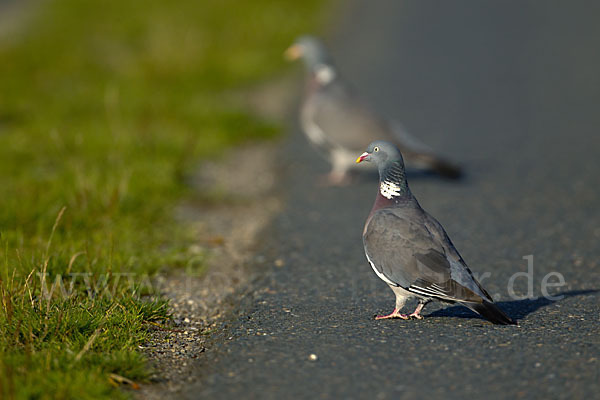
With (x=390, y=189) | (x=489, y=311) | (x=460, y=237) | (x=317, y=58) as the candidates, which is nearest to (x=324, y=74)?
(x=317, y=58)

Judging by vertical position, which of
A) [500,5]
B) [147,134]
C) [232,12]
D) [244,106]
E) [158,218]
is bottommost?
[158,218]

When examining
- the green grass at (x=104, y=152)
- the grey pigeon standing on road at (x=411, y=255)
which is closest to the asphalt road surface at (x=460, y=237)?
the grey pigeon standing on road at (x=411, y=255)

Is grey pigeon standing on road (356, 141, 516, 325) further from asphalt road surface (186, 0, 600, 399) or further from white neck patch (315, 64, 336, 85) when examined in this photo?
white neck patch (315, 64, 336, 85)

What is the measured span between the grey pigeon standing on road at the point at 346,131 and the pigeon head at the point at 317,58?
0.06 m

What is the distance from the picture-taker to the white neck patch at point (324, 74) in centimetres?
737

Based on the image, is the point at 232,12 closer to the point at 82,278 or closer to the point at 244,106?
the point at 244,106

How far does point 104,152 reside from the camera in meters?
7.02

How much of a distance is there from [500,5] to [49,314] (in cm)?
1061

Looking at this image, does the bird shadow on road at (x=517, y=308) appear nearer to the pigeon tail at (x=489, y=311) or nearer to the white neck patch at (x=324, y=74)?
the pigeon tail at (x=489, y=311)

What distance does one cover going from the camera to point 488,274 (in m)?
4.72

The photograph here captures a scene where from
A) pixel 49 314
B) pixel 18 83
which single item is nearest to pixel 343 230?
pixel 49 314

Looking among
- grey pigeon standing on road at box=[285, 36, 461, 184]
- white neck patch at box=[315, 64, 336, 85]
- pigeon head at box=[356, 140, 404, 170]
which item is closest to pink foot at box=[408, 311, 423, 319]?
pigeon head at box=[356, 140, 404, 170]

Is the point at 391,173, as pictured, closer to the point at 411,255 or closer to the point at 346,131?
the point at 411,255

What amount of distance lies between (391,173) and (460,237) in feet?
4.57
